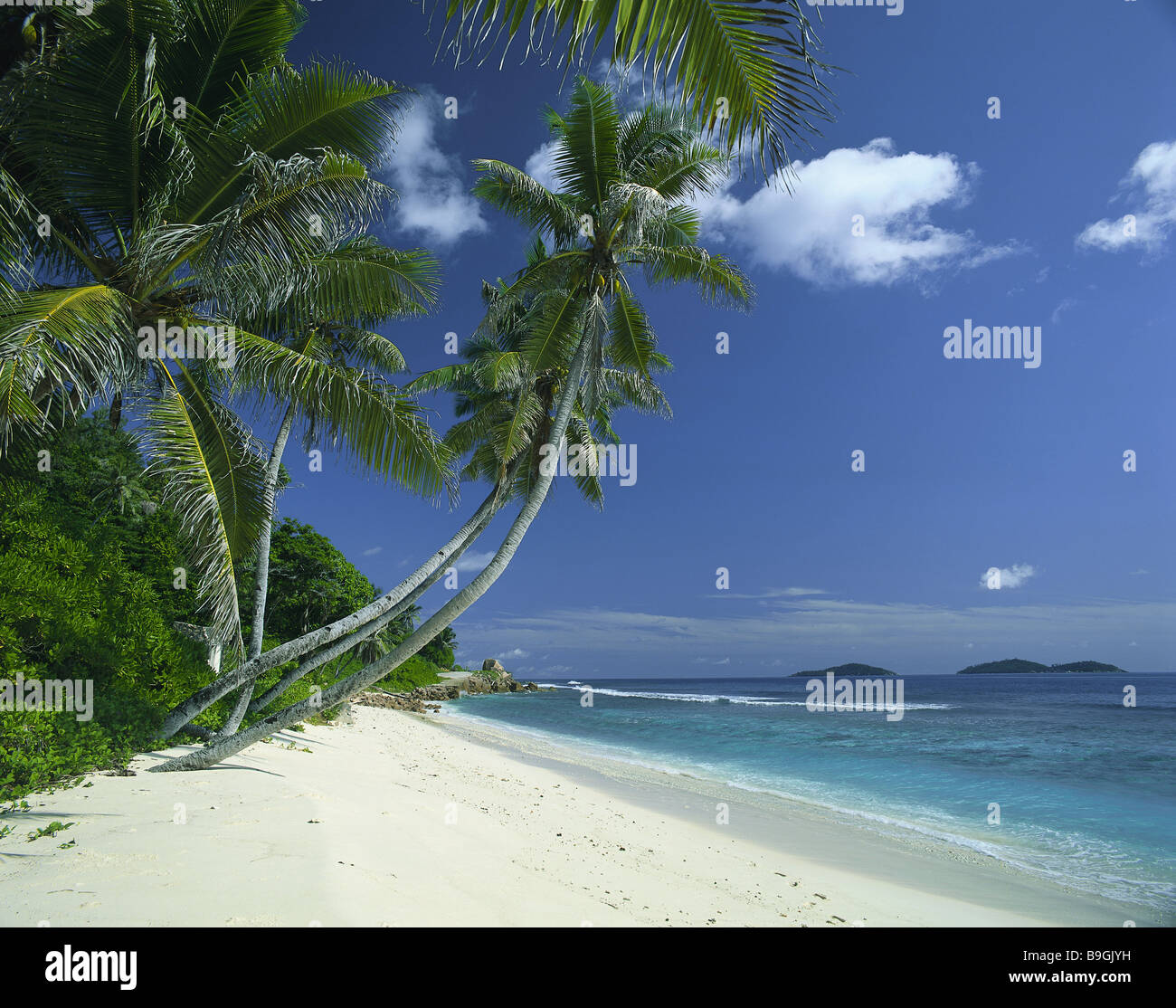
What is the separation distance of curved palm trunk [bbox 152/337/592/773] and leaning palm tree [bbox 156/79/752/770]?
3 centimetres

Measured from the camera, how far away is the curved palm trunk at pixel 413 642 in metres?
8.03

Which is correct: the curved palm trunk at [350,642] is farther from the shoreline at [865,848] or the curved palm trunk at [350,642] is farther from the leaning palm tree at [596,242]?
the shoreline at [865,848]

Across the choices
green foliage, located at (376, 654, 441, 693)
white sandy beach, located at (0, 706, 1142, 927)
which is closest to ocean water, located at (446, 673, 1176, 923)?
white sandy beach, located at (0, 706, 1142, 927)

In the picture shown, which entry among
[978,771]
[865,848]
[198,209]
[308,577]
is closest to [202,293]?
[198,209]

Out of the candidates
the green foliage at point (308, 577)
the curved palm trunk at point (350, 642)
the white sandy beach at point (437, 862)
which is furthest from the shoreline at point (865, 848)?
the green foliage at point (308, 577)

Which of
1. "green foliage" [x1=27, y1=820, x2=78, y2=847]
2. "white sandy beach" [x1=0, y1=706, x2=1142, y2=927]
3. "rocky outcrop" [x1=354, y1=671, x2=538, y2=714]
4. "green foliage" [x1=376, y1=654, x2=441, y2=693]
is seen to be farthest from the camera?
"green foliage" [x1=376, y1=654, x2=441, y2=693]

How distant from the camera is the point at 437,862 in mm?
5559

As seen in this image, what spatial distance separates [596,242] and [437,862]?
364 inches

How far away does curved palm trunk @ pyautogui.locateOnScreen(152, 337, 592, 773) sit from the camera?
8.03 meters

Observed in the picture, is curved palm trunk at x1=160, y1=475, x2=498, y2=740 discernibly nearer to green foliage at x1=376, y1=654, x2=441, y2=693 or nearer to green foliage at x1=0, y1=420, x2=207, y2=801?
green foliage at x1=0, y1=420, x2=207, y2=801

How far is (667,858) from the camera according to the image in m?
7.41

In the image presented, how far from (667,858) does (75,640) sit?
25.1 feet
